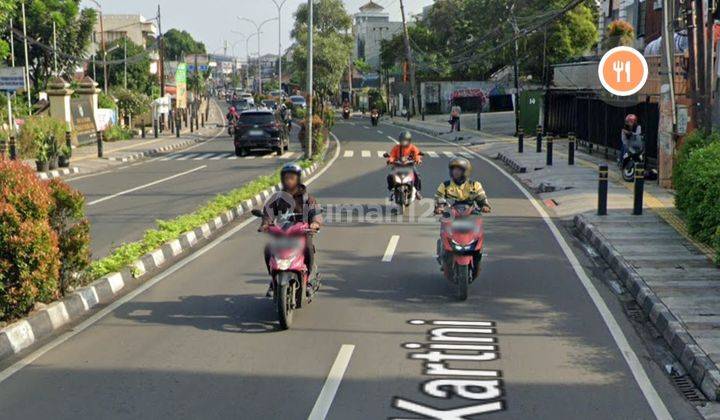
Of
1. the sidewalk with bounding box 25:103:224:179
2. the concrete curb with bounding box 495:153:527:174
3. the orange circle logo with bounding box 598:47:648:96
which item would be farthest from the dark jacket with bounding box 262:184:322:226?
the concrete curb with bounding box 495:153:527:174

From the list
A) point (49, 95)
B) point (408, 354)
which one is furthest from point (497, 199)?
point (49, 95)

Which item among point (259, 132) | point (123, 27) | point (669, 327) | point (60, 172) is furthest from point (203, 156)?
point (123, 27)

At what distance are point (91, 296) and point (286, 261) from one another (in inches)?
106

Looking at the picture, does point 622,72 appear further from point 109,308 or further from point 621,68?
point 109,308

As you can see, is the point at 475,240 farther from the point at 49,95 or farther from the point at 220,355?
the point at 49,95

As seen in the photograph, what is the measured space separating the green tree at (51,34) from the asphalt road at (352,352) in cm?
4553

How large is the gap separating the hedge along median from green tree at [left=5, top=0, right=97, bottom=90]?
4452 cm

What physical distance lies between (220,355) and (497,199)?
42.1 feet

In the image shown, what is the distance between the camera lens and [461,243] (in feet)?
32.4

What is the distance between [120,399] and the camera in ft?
21.4

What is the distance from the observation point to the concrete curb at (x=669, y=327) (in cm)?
702

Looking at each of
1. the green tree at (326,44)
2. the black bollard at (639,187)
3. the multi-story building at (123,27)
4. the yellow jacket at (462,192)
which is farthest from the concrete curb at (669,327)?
the multi-story building at (123,27)

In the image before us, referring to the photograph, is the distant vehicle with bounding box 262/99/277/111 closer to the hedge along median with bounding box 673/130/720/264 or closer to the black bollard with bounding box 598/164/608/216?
the black bollard with bounding box 598/164/608/216

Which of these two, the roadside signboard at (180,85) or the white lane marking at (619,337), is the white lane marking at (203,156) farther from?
the roadside signboard at (180,85)
